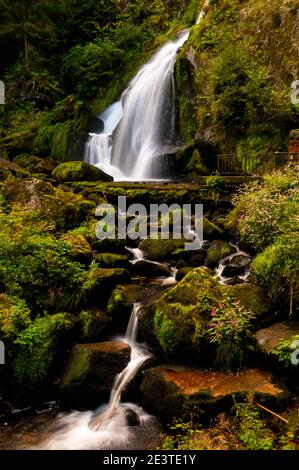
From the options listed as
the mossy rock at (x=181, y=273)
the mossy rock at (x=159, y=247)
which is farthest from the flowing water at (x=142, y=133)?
the mossy rock at (x=181, y=273)

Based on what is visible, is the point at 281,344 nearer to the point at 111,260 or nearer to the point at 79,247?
the point at 111,260

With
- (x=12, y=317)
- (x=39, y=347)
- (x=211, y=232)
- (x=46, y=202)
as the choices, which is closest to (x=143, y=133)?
(x=46, y=202)

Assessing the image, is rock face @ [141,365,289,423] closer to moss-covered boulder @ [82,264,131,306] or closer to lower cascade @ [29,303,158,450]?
lower cascade @ [29,303,158,450]

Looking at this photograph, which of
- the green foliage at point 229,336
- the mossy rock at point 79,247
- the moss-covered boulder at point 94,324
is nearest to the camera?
the green foliage at point 229,336

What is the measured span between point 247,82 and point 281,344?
10992mm

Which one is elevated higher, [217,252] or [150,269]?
[217,252]

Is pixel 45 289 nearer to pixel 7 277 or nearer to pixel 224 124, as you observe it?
pixel 7 277

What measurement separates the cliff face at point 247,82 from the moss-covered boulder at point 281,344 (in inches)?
345

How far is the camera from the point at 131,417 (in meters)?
6.06

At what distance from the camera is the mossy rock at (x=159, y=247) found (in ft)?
34.3

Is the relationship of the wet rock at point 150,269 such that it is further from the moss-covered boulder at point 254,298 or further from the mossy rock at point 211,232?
the moss-covered boulder at point 254,298

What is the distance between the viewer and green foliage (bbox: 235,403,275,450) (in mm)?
4723

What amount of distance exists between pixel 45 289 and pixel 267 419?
4.86 m

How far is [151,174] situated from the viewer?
16891mm
